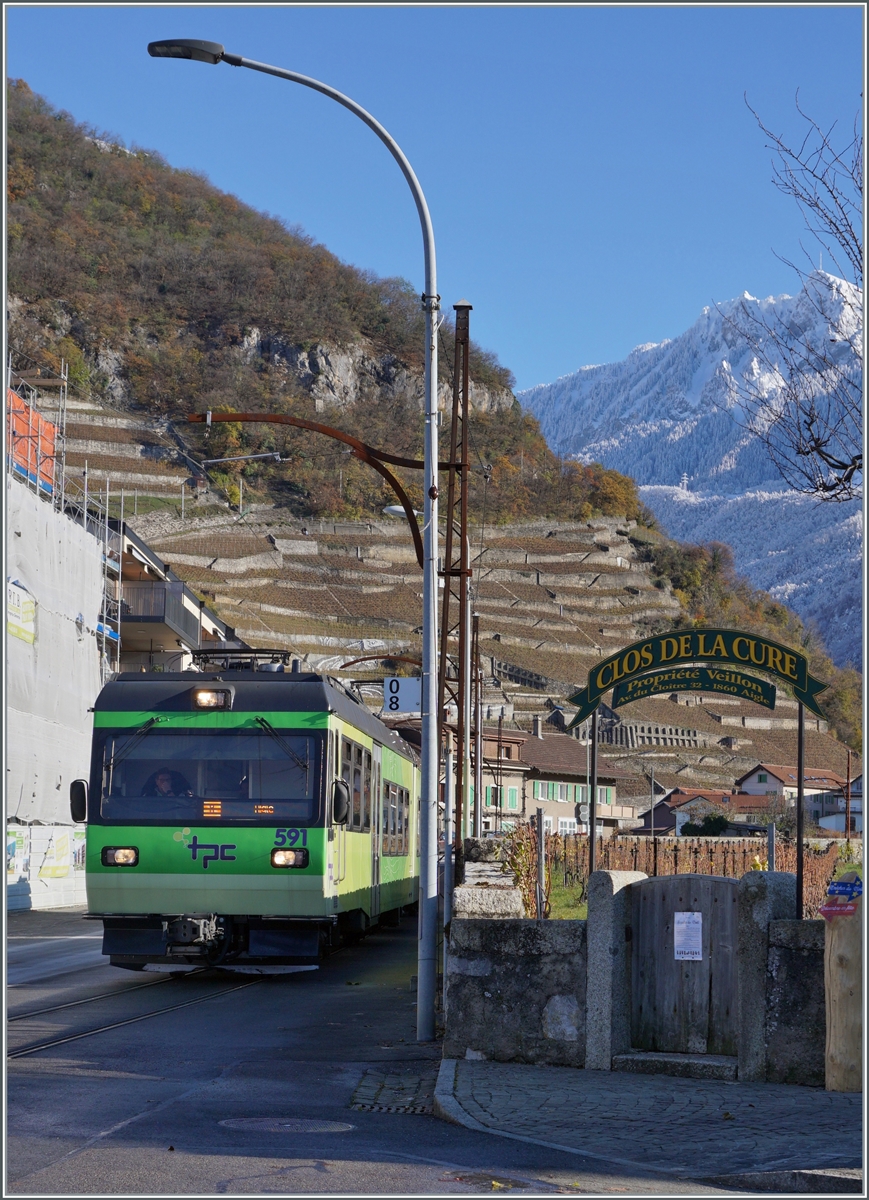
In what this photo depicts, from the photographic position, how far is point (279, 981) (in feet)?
57.8

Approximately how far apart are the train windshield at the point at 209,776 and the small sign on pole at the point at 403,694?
6.71 feet

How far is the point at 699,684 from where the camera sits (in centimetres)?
1194

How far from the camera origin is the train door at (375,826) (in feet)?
66.3

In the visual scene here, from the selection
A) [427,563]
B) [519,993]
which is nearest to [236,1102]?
[519,993]

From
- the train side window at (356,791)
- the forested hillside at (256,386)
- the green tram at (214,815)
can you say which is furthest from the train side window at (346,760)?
the forested hillside at (256,386)

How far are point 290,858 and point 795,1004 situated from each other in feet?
21.9

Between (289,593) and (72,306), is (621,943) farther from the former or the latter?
(72,306)

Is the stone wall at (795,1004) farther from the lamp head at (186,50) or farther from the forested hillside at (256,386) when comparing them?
the forested hillside at (256,386)

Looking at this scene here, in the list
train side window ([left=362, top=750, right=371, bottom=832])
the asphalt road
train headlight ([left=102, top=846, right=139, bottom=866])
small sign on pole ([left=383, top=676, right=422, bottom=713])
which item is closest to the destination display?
small sign on pole ([left=383, top=676, right=422, bottom=713])

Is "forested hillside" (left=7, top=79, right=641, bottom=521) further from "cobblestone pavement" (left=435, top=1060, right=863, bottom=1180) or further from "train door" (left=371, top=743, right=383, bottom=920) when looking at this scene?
"cobblestone pavement" (left=435, top=1060, right=863, bottom=1180)

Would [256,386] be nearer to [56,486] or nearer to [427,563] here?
[56,486]

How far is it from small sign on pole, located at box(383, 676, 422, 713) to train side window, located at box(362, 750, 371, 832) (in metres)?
5.00

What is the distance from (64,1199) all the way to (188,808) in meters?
8.99

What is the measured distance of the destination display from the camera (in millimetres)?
11586
